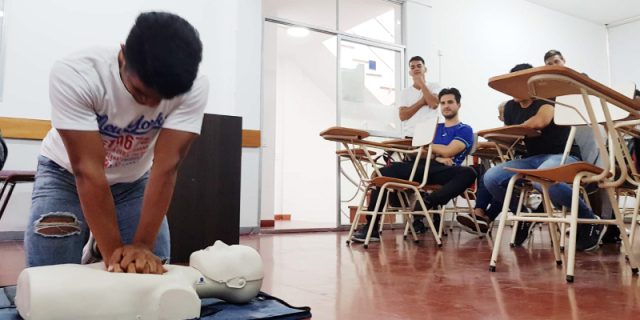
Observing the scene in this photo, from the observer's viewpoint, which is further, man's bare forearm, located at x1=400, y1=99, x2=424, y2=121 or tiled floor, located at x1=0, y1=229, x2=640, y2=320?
man's bare forearm, located at x1=400, y1=99, x2=424, y2=121

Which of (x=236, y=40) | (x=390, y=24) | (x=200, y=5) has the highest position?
(x=390, y=24)

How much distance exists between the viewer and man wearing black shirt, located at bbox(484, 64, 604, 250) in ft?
7.93

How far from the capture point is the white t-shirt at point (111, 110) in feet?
3.46

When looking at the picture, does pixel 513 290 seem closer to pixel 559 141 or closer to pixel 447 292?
pixel 447 292

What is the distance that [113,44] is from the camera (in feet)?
12.7

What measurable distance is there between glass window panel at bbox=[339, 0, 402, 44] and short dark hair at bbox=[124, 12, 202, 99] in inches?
185

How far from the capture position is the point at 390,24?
5715mm

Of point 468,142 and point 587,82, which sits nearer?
point 587,82

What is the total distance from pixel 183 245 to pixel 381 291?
109 centimetres

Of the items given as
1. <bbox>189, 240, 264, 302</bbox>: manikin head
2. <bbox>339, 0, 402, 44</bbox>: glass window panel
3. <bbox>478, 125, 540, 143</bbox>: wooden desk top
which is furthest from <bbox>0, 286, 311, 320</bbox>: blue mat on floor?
<bbox>339, 0, 402, 44</bbox>: glass window panel

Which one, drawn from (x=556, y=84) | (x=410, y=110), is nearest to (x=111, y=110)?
(x=556, y=84)

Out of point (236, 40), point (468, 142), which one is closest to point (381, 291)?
point (468, 142)

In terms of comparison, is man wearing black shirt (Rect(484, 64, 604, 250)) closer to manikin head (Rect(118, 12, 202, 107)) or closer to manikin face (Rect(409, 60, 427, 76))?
manikin face (Rect(409, 60, 427, 76))

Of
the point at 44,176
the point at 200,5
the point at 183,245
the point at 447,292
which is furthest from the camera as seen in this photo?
the point at 200,5
